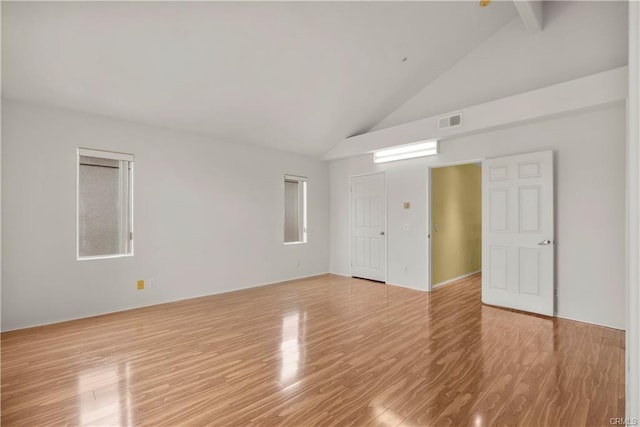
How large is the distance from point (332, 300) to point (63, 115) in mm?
4445

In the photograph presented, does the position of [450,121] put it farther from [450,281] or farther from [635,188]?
Result: [635,188]

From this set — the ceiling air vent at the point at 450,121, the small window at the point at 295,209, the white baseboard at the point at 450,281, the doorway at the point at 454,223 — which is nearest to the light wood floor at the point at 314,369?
the white baseboard at the point at 450,281

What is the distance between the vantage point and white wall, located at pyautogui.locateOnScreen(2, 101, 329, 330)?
3.62 meters

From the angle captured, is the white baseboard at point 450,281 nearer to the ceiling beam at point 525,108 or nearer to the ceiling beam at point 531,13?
the ceiling beam at point 525,108

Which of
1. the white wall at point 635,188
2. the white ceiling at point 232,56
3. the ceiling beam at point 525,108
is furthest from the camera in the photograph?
the ceiling beam at point 525,108

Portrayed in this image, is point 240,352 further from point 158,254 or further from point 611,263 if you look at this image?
point 611,263

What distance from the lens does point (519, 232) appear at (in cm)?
429

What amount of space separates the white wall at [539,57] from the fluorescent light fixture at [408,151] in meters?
0.57

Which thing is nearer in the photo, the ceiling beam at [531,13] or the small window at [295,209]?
the ceiling beam at [531,13]

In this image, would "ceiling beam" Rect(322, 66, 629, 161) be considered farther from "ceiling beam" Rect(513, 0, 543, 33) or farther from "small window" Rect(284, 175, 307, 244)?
"small window" Rect(284, 175, 307, 244)

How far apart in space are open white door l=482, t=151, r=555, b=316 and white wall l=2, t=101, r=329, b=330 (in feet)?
11.6

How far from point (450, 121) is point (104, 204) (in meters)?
5.25

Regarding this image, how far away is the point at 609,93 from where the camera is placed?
11.3 feet

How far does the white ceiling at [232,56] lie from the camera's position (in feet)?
9.67
